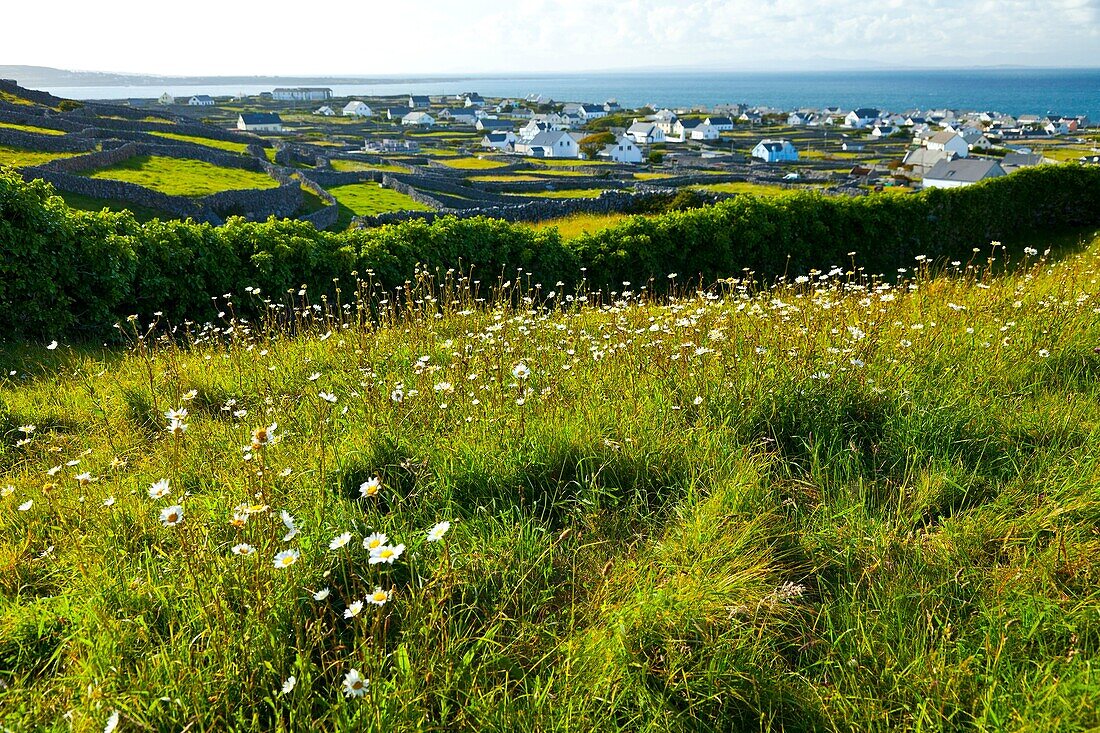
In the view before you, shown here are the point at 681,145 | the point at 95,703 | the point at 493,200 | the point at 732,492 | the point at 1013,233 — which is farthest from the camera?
the point at 681,145

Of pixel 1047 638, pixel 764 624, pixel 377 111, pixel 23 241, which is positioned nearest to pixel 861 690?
pixel 764 624

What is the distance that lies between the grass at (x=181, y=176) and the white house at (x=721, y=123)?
110379mm

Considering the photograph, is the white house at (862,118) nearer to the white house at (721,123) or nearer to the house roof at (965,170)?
the white house at (721,123)

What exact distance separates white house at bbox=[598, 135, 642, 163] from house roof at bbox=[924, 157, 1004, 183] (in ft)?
132

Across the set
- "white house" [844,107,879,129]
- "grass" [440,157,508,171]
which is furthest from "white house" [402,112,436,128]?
"white house" [844,107,879,129]

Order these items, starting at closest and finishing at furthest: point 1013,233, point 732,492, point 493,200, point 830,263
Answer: point 732,492 → point 830,263 → point 1013,233 → point 493,200

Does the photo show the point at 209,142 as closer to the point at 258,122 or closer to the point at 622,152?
the point at 622,152

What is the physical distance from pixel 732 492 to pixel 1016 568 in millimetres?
1230

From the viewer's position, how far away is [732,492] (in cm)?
342

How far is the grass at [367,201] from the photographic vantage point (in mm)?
39125

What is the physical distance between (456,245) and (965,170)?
60.4 m

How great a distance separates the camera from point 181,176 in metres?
39.1

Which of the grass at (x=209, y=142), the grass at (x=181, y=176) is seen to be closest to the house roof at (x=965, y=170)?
the grass at (x=181, y=176)

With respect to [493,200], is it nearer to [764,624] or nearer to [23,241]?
[23,241]
